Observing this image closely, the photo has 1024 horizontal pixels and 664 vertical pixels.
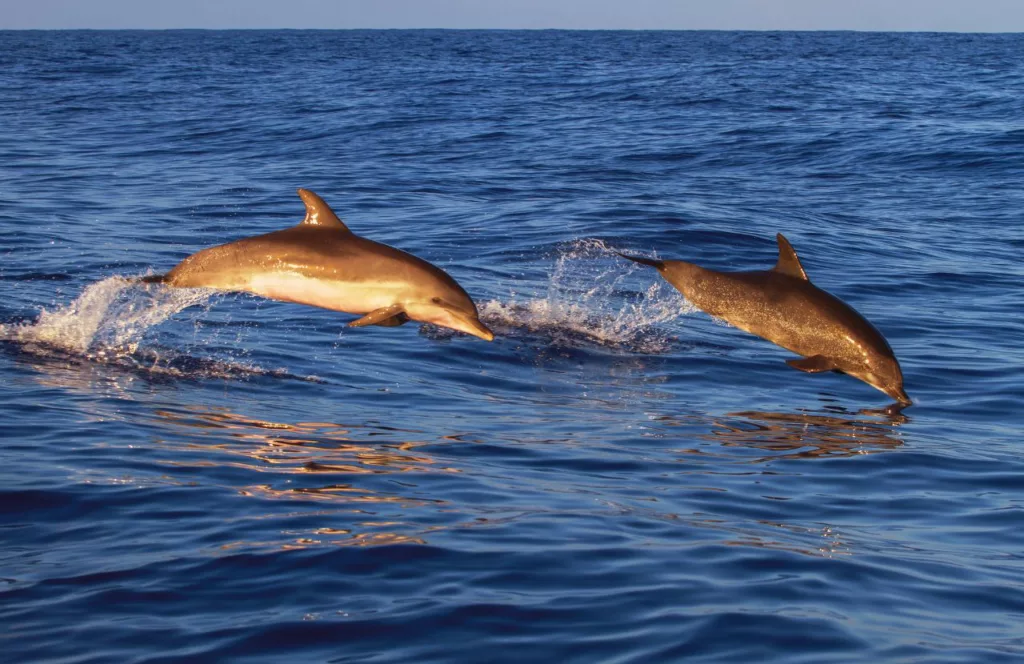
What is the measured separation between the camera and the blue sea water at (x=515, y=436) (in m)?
4.99

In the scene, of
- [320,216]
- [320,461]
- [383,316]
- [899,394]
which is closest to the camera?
[320,461]

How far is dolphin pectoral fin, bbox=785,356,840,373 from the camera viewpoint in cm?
863

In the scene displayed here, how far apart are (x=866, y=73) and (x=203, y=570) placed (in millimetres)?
47053

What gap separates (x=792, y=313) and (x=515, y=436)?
2.19 meters

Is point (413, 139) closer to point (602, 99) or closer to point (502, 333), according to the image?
point (602, 99)

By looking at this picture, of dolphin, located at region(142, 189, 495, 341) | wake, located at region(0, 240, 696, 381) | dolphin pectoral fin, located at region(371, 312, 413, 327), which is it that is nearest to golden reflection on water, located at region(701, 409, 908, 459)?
dolphin, located at region(142, 189, 495, 341)

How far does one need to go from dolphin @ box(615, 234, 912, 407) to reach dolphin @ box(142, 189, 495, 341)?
62.0 inches

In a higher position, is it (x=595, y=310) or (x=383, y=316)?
(x=383, y=316)

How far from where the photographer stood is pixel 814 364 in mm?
8719

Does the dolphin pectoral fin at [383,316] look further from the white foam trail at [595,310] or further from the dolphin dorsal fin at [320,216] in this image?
the white foam trail at [595,310]

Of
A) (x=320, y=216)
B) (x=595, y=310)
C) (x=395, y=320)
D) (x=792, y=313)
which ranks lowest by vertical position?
(x=595, y=310)

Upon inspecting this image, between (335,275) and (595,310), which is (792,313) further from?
(595,310)

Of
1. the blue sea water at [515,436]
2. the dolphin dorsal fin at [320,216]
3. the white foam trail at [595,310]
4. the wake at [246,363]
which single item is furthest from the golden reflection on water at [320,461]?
the white foam trail at [595,310]

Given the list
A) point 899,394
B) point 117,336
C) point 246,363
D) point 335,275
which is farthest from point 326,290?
point 899,394
